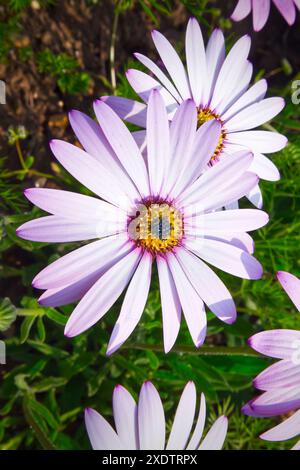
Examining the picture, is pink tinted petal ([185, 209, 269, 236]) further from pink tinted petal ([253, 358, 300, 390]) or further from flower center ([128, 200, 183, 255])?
pink tinted petal ([253, 358, 300, 390])

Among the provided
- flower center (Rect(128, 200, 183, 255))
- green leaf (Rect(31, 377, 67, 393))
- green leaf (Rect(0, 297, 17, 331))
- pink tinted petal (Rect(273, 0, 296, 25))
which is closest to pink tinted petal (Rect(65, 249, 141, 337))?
flower center (Rect(128, 200, 183, 255))

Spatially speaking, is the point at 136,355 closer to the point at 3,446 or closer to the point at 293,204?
the point at 3,446

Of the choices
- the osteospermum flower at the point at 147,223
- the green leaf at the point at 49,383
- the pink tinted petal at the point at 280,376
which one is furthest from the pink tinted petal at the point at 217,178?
the green leaf at the point at 49,383

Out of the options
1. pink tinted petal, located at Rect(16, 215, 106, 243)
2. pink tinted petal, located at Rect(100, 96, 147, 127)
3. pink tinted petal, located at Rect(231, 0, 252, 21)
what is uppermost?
pink tinted petal, located at Rect(231, 0, 252, 21)

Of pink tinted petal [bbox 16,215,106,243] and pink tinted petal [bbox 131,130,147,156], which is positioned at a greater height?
pink tinted petal [bbox 131,130,147,156]

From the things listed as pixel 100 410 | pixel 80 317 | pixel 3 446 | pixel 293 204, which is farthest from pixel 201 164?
pixel 3 446
